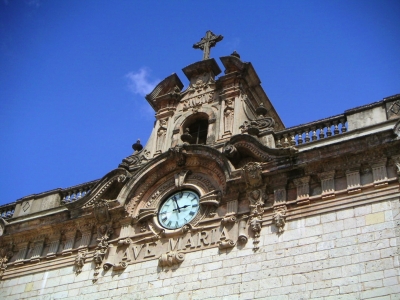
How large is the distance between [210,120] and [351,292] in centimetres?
704

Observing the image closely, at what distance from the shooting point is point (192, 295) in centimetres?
1430

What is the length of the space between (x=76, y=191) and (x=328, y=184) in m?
7.02

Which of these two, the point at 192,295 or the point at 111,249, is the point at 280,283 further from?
the point at 111,249

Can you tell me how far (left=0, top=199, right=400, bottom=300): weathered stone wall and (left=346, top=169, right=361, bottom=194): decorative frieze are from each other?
1.50 ft

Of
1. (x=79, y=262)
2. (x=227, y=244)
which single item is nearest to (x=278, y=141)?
(x=227, y=244)

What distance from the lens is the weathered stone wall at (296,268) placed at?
42.5 ft

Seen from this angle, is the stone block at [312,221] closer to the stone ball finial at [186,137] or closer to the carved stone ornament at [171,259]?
the carved stone ornament at [171,259]

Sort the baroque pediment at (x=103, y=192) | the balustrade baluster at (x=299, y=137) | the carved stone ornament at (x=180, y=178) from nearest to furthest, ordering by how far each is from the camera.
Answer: the balustrade baluster at (x=299, y=137)
the carved stone ornament at (x=180, y=178)
the baroque pediment at (x=103, y=192)

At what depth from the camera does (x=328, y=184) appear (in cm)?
1489

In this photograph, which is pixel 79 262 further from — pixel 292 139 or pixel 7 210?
pixel 292 139

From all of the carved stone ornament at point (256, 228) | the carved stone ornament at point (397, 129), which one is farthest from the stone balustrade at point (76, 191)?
the carved stone ornament at point (397, 129)

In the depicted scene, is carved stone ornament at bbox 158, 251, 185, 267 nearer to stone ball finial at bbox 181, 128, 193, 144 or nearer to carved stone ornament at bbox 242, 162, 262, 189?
carved stone ornament at bbox 242, 162, 262, 189

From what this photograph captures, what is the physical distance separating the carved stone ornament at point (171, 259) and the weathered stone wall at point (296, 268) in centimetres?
14

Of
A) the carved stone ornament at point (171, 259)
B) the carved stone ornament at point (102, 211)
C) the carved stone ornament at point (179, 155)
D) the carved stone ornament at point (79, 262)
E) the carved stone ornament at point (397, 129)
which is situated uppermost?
the carved stone ornament at point (179, 155)
